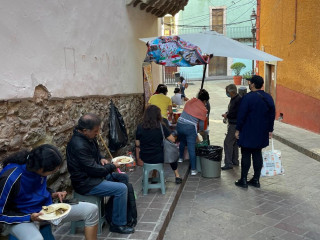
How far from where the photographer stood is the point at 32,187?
9.17 ft

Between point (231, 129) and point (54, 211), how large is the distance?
4394 millimetres

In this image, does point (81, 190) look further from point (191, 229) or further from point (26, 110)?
point (191, 229)

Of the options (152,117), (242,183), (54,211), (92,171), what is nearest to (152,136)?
(152,117)

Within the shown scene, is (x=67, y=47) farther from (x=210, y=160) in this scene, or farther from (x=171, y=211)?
(x=210, y=160)

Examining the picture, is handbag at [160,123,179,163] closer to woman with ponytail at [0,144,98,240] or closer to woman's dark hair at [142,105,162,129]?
woman's dark hair at [142,105,162,129]

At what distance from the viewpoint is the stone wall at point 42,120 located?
3350 mm

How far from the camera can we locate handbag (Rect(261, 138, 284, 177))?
5.62 m

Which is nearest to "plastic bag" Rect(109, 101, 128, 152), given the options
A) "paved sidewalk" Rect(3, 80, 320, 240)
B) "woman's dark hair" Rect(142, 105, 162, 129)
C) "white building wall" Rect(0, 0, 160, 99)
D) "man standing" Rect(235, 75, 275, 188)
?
"white building wall" Rect(0, 0, 160, 99)

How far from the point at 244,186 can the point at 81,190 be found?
303 cm

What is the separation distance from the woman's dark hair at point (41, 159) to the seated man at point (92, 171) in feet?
2.30

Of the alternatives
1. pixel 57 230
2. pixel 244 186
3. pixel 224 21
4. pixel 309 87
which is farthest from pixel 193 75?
pixel 57 230

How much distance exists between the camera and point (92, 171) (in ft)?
11.6

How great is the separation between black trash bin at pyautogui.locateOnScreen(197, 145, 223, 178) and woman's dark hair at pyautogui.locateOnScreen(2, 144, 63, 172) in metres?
3.68

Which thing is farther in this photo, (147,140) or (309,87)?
(309,87)
